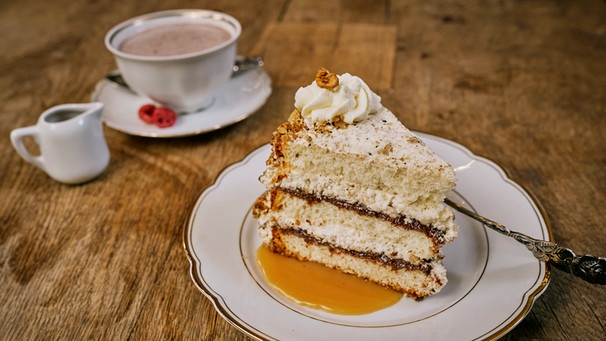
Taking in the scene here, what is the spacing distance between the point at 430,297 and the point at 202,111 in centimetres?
146

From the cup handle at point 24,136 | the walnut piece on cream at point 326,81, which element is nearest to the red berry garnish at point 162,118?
the cup handle at point 24,136

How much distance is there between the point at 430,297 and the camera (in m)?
1.57

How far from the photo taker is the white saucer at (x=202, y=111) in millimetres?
2303

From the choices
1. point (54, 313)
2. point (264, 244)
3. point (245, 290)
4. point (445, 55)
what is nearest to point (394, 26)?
point (445, 55)

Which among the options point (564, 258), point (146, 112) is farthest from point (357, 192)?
point (146, 112)

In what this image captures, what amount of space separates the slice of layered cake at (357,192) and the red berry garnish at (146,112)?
0.91 m

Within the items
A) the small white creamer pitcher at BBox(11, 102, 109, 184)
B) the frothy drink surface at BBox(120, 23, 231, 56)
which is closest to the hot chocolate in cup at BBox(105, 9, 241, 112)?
the frothy drink surface at BBox(120, 23, 231, 56)

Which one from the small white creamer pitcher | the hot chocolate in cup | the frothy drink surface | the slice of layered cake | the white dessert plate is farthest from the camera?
the frothy drink surface

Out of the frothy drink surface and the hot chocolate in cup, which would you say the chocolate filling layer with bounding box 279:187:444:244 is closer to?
the hot chocolate in cup

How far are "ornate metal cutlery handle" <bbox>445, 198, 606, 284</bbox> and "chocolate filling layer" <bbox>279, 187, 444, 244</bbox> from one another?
23 centimetres

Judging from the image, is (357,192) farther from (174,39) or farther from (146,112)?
(174,39)

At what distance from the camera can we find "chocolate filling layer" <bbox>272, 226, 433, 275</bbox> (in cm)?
160

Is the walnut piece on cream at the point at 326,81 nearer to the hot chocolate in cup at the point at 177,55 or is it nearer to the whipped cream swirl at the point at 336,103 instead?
the whipped cream swirl at the point at 336,103

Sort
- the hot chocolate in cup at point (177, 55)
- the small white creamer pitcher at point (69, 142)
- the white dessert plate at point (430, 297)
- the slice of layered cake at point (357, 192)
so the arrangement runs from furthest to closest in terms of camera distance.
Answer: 1. the hot chocolate in cup at point (177, 55)
2. the small white creamer pitcher at point (69, 142)
3. the slice of layered cake at point (357, 192)
4. the white dessert plate at point (430, 297)
